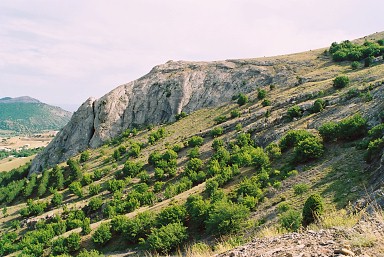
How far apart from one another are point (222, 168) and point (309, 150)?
57.1 ft

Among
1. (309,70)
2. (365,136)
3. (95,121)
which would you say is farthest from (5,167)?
(365,136)

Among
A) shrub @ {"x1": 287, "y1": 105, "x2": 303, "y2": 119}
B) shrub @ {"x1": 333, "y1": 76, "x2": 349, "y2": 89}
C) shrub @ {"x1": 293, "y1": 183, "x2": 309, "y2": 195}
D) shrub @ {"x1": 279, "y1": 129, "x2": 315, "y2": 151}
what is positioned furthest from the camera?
shrub @ {"x1": 333, "y1": 76, "x2": 349, "y2": 89}

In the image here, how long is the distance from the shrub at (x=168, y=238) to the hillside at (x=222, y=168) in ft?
0.46

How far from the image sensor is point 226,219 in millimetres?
37312

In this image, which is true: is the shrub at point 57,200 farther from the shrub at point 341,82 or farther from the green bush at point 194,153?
the shrub at point 341,82

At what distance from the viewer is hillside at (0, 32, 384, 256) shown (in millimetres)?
28070

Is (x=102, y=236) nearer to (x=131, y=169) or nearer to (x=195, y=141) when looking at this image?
(x=131, y=169)

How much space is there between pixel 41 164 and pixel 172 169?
70276 mm

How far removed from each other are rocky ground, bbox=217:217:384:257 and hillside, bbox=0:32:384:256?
63 millimetres

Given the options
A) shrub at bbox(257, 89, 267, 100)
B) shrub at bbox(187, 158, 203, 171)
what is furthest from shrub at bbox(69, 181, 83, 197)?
shrub at bbox(257, 89, 267, 100)

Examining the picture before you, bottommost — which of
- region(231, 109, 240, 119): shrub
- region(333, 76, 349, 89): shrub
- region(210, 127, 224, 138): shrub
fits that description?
region(210, 127, 224, 138): shrub

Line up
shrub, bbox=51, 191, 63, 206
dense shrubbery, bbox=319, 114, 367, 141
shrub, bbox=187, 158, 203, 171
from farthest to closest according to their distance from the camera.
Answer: shrub, bbox=51, 191, 63, 206 → shrub, bbox=187, 158, 203, 171 → dense shrubbery, bbox=319, 114, 367, 141

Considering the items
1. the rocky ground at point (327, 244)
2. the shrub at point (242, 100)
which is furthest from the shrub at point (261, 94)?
the rocky ground at point (327, 244)

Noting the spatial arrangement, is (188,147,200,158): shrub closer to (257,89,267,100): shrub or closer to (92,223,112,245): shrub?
(92,223,112,245): shrub
